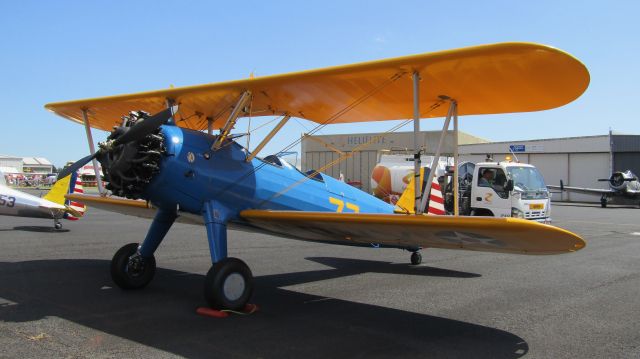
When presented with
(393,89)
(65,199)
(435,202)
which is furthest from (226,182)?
(65,199)

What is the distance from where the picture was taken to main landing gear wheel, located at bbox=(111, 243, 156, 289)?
650 centimetres

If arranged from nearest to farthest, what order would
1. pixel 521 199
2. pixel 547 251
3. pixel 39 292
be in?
1. pixel 547 251
2. pixel 39 292
3. pixel 521 199

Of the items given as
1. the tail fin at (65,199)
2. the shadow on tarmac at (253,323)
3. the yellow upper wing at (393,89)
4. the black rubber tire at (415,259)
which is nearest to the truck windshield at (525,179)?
the black rubber tire at (415,259)

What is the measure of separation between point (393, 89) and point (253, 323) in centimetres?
353

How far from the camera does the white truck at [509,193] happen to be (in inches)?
568

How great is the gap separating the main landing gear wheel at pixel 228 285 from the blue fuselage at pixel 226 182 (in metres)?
0.84

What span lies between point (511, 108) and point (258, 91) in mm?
3603

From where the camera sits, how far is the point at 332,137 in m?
39.1

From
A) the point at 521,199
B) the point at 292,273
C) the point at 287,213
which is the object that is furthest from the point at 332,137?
the point at 287,213

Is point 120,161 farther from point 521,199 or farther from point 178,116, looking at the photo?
Answer: point 521,199

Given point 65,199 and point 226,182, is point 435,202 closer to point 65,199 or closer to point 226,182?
point 226,182

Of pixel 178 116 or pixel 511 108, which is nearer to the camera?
pixel 511 108


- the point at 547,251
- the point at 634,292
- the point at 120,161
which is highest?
the point at 120,161

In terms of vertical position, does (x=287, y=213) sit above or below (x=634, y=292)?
above
